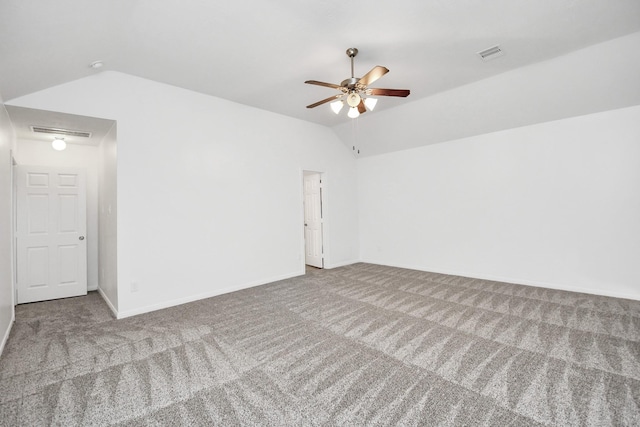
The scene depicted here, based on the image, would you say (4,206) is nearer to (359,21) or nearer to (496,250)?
(359,21)

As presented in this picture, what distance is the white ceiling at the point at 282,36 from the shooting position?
2305mm

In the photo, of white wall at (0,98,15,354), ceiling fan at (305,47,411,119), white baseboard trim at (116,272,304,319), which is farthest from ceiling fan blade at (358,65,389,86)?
white wall at (0,98,15,354)

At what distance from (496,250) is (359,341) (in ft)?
11.6

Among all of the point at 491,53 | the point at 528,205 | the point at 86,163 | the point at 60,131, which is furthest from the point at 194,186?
the point at 528,205

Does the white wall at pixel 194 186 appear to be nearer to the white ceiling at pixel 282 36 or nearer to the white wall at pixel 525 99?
the white ceiling at pixel 282 36

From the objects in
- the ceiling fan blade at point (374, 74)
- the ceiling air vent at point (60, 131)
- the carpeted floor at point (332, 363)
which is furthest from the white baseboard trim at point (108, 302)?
the ceiling fan blade at point (374, 74)

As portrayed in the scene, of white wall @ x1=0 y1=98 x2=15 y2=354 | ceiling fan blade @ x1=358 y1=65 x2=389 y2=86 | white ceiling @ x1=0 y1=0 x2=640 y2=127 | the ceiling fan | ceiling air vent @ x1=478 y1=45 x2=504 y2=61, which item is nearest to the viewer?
white ceiling @ x1=0 y1=0 x2=640 y2=127

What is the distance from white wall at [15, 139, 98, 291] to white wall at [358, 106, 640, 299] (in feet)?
18.6

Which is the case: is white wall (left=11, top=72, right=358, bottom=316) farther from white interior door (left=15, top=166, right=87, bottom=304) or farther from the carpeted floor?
white interior door (left=15, top=166, right=87, bottom=304)

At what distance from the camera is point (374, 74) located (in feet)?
8.90

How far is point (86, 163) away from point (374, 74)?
5.05 m

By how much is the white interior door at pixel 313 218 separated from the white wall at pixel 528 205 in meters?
1.54

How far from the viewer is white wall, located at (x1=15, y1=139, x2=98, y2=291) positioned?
442cm

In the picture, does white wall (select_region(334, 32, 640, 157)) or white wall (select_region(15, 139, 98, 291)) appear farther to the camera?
white wall (select_region(15, 139, 98, 291))
